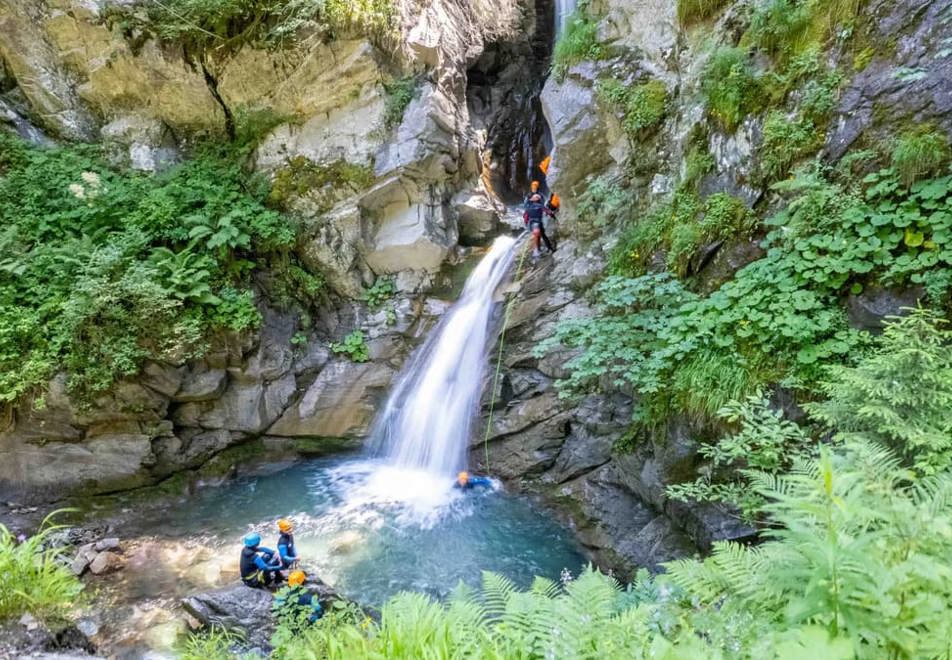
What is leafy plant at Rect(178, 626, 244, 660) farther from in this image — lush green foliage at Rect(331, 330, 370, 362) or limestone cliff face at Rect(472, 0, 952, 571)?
lush green foliage at Rect(331, 330, 370, 362)

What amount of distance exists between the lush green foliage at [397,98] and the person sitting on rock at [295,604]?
803 centimetres

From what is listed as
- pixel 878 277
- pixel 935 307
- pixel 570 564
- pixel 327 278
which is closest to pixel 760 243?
pixel 878 277

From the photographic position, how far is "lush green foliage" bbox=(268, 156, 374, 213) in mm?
9562

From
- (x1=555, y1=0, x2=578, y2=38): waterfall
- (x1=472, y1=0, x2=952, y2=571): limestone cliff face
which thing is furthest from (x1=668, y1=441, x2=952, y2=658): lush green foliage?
(x1=555, y1=0, x2=578, y2=38): waterfall

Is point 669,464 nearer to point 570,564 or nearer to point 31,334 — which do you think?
point 570,564

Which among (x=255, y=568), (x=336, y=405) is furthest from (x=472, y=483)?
(x=255, y=568)

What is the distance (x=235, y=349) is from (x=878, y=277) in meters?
8.76

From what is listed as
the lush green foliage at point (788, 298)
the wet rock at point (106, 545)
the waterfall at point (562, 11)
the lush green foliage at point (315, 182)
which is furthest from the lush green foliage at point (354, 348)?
the waterfall at point (562, 11)

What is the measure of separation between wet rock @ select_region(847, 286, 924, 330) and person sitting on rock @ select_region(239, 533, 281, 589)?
20.4ft

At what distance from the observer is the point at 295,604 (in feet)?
15.4

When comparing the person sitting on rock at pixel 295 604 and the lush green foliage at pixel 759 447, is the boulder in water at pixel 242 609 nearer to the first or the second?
the person sitting on rock at pixel 295 604

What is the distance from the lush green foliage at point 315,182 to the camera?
31.4 ft

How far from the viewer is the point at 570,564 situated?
601 cm

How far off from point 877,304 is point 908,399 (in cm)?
148
